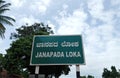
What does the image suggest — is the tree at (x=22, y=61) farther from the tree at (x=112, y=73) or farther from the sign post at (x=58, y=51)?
the tree at (x=112, y=73)

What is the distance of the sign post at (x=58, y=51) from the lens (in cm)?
1461

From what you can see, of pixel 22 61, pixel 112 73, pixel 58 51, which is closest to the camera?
pixel 58 51

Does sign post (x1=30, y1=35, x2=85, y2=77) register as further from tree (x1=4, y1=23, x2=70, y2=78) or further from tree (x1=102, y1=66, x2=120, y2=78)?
tree (x1=102, y1=66, x2=120, y2=78)

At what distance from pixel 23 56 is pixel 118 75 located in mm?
75623

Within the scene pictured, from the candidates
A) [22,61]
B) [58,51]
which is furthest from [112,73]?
[58,51]

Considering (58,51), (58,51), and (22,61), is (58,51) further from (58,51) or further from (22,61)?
(22,61)

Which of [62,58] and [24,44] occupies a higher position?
[24,44]

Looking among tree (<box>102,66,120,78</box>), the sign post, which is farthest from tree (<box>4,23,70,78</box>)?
tree (<box>102,66,120,78</box>)

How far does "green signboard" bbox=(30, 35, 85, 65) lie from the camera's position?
1462 centimetres

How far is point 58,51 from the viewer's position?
1482cm

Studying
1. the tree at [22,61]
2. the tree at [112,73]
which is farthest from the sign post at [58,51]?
the tree at [112,73]

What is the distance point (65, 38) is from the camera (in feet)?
49.3

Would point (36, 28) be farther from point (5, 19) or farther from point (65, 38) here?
point (65, 38)

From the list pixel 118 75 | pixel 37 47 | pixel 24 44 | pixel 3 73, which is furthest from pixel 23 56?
pixel 118 75
